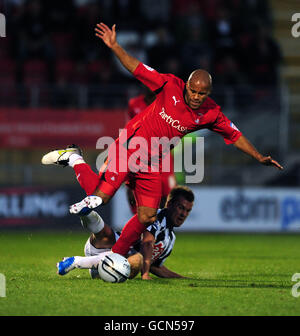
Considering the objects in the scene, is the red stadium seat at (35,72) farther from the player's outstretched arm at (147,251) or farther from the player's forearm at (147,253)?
the player's forearm at (147,253)

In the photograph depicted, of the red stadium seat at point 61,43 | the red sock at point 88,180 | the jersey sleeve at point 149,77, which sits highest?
the red stadium seat at point 61,43

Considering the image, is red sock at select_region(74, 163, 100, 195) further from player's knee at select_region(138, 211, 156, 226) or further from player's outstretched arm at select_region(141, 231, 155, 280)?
player's outstretched arm at select_region(141, 231, 155, 280)

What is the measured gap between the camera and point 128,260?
24.0 feet

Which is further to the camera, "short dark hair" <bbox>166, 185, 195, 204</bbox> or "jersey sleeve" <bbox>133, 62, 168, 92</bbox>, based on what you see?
"short dark hair" <bbox>166, 185, 195, 204</bbox>

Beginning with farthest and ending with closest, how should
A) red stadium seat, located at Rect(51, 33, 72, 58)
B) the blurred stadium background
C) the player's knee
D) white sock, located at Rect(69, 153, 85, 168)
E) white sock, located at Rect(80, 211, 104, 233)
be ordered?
1. red stadium seat, located at Rect(51, 33, 72, 58)
2. the blurred stadium background
3. white sock, located at Rect(69, 153, 85, 168)
4. the player's knee
5. white sock, located at Rect(80, 211, 104, 233)

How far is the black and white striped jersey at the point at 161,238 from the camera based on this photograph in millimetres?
7734

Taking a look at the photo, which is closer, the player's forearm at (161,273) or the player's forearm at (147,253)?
the player's forearm at (147,253)

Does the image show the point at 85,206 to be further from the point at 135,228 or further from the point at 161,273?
the point at 161,273

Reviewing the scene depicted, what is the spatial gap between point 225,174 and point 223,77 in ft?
7.43

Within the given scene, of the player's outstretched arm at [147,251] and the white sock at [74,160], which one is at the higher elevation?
the white sock at [74,160]

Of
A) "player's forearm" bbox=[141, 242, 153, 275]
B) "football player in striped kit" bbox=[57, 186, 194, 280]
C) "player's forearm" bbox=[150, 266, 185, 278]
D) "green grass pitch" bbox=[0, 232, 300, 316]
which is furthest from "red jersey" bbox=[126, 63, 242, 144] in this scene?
"green grass pitch" bbox=[0, 232, 300, 316]

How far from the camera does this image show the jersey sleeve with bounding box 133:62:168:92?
7328 millimetres

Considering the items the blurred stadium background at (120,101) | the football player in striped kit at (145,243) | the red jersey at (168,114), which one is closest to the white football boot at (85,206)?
the football player in striped kit at (145,243)
